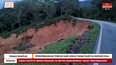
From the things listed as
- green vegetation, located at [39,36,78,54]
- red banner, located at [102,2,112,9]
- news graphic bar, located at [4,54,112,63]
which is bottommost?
red banner, located at [102,2,112,9]

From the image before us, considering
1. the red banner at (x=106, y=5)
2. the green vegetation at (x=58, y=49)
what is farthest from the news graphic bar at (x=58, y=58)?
the red banner at (x=106, y=5)

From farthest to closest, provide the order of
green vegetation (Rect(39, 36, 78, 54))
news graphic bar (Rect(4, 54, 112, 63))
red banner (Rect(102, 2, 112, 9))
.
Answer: red banner (Rect(102, 2, 112, 9)) → green vegetation (Rect(39, 36, 78, 54)) → news graphic bar (Rect(4, 54, 112, 63))

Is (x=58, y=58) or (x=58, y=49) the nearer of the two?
(x=58, y=58)

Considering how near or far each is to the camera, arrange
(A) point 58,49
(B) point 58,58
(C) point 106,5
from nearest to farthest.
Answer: (B) point 58,58, (A) point 58,49, (C) point 106,5

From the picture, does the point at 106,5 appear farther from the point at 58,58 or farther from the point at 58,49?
the point at 58,58

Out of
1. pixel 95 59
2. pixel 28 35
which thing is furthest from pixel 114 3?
pixel 95 59

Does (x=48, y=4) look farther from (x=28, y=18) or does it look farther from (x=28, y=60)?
(x=28, y=60)

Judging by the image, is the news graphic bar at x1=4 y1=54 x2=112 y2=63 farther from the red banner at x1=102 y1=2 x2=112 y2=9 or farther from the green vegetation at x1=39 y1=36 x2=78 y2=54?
the red banner at x1=102 y1=2 x2=112 y2=9

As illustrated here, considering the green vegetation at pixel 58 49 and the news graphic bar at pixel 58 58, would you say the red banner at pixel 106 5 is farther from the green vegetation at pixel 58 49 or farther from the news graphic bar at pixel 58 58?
the news graphic bar at pixel 58 58

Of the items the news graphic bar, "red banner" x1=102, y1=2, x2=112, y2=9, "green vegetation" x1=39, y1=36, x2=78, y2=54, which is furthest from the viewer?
"red banner" x1=102, y1=2, x2=112, y2=9

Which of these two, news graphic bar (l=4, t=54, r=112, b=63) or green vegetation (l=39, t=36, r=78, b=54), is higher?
news graphic bar (l=4, t=54, r=112, b=63)

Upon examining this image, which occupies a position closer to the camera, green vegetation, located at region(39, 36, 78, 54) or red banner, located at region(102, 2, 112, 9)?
green vegetation, located at region(39, 36, 78, 54)

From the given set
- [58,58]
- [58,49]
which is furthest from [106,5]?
[58,58]

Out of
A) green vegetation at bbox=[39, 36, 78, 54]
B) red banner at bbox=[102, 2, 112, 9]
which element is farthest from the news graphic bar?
red banner at bbox=[102, 2, 112, 9]
